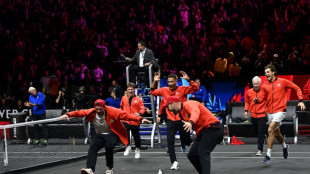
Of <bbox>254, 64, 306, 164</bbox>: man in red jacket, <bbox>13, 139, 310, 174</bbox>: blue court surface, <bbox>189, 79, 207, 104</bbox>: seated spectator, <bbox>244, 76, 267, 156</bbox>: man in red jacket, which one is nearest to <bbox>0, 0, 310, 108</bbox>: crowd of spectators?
<bbox>189, 79, 207, 104</bbox>: seated spectator

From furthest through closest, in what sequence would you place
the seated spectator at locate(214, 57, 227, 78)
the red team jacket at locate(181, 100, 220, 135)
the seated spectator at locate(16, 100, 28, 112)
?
1. the seated spectator at locate(16, 100, 28, 112)
2. the seated spectator at locate(214, 57, 227, 78)
3. the red team jacket at locate(181, 100, 220, 135)

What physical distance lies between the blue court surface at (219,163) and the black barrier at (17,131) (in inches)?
247

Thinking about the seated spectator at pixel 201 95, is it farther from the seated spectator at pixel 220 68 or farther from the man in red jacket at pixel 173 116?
the man in red jacket at pixel 173 116

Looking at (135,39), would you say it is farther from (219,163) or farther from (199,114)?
(199,114)

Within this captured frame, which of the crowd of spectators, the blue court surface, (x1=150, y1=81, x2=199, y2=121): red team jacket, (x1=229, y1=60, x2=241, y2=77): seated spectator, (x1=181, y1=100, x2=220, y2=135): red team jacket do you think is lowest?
the blue court surface

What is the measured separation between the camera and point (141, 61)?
18.5m

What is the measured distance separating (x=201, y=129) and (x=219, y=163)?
4.75m

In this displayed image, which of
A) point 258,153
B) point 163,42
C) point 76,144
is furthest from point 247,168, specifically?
point 163,42

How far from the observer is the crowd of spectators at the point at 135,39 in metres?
21.8

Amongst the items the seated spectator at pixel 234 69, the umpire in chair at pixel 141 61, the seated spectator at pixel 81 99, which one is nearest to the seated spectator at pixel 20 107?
the seated spectator at pixel 81 99

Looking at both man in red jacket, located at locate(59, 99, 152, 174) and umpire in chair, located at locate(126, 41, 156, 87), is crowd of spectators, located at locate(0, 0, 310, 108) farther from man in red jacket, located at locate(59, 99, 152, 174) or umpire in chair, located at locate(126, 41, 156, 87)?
man in red jacket, located at locate(59, 99, 152, 174)

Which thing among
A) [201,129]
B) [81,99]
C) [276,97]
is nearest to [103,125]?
[201,129]

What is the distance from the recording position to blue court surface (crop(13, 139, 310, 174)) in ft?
39.7

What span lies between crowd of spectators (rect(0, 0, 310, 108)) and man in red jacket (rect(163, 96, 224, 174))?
12.0 m
